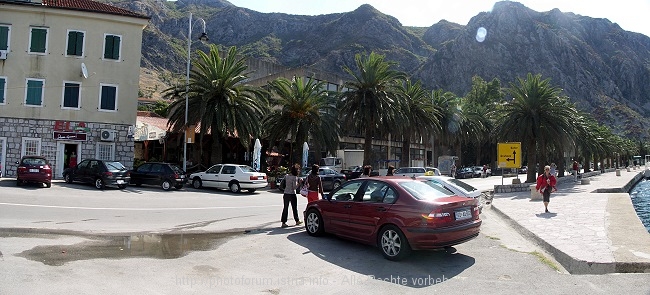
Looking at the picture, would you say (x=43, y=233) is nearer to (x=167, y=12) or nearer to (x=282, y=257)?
(x=282, y=257)

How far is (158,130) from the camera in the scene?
114 ft

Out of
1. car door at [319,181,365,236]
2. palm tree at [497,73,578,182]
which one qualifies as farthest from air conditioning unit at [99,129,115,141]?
palm tree at [497,73,578,182]

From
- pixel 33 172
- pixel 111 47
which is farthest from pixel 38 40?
pixel 33 172

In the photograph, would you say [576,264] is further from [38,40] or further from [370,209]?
[38,40]

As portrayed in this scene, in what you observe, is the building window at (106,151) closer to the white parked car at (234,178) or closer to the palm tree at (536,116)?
the white parked car at (234,178)

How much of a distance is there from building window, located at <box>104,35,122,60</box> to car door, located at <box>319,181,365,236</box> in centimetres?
2342

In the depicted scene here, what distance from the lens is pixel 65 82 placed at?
87.6 ft

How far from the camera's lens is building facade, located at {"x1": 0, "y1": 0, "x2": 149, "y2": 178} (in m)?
26.1

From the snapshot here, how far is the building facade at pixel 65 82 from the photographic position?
2606 centimetres

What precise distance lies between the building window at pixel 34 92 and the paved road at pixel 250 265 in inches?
681

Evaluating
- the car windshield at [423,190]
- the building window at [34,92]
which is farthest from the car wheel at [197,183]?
the car windshield at [423,190]

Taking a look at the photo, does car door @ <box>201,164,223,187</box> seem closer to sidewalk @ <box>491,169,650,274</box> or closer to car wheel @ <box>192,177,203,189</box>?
car wheel @ <box>192,177,203,189</box>

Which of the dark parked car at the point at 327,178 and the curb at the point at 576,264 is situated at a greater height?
the dark parked car at the point at 327,178

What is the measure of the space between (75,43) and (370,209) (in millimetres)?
25927
